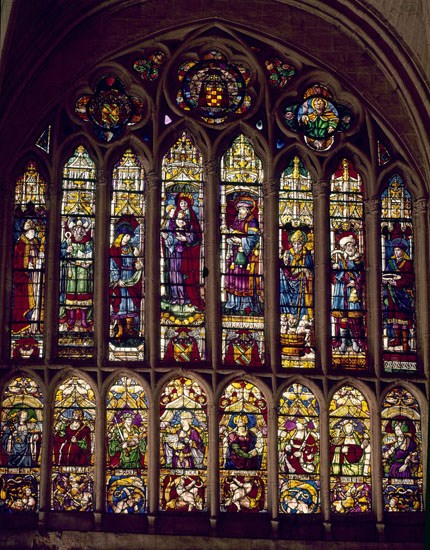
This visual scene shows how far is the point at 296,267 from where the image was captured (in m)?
20.7

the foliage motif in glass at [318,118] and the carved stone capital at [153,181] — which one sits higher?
the foliage motif in glass at [318,118]

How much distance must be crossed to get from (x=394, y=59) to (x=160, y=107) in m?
2.93

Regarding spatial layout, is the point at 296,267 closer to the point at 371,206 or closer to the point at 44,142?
the point at 371,206

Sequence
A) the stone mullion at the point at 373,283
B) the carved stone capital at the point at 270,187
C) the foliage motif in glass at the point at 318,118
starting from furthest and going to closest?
the foliage motif in glass at the point at 318,118 < the carved stone capital at the point at 270,187 < the stone mullion at the point at 373,283

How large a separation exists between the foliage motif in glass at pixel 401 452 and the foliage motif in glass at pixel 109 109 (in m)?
4.65

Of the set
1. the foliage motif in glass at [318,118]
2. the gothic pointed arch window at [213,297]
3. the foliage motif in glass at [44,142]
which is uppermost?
the foliage motif in glass at [318,118]

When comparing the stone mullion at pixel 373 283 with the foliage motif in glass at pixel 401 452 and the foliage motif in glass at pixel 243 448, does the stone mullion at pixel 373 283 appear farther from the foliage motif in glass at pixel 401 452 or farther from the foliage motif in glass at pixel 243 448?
the foliage motif in glass at pixel 243 448

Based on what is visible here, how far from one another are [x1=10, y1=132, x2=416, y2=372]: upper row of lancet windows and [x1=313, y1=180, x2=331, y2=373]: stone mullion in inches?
2.7

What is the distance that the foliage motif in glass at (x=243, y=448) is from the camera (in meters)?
19.8

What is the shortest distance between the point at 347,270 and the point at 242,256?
1.28 m

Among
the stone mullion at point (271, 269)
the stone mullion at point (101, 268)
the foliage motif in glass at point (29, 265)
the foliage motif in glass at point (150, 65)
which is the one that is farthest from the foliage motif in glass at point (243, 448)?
the foliage motif in glass at point (150, 65)

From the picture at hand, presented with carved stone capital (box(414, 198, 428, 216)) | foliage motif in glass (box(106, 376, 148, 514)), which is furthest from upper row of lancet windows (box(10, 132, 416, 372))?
foliage motif in glass (box(106, 376, 148, 514))

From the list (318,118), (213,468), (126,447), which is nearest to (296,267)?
(318,118)

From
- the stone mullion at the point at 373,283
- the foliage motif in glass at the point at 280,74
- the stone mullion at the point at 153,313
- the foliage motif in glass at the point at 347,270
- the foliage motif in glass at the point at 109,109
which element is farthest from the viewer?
the foliage motif in glass at the point at 280,74
